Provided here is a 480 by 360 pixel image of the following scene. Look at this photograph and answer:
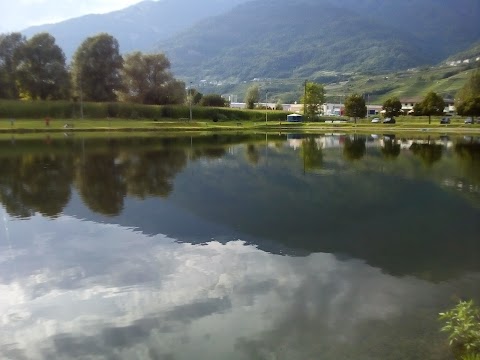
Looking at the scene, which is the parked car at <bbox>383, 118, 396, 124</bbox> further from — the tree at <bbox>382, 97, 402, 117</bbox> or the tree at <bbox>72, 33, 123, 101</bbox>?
the tree at <bbox>72, 33, 123, 101</bbox>

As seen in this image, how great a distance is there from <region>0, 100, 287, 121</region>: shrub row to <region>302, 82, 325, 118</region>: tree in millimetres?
16250

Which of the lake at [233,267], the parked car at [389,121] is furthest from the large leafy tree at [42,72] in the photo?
the lake at [233,267]

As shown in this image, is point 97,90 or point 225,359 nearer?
point 225,359

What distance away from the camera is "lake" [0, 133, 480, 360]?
9.66 meters

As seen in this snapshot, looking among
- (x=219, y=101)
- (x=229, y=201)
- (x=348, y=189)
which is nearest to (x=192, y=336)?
(x=229, y=201)

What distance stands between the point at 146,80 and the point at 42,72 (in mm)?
25238

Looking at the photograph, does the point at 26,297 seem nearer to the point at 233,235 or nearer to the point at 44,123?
the point at 233,235

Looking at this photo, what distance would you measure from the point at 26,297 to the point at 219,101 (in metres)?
129

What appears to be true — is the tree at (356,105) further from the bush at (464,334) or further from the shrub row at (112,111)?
the bush at (464,334)

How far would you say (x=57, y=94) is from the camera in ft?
338

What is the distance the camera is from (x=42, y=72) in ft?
333

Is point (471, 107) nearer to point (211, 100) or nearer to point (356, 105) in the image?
point (356, 105)

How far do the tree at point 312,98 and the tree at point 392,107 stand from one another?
65.1ft

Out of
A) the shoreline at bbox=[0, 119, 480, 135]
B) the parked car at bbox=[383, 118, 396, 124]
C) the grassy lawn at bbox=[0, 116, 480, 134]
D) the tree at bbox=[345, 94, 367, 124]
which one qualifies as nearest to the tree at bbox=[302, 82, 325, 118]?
the tree at bbox=[345, 94, 367, 124]
